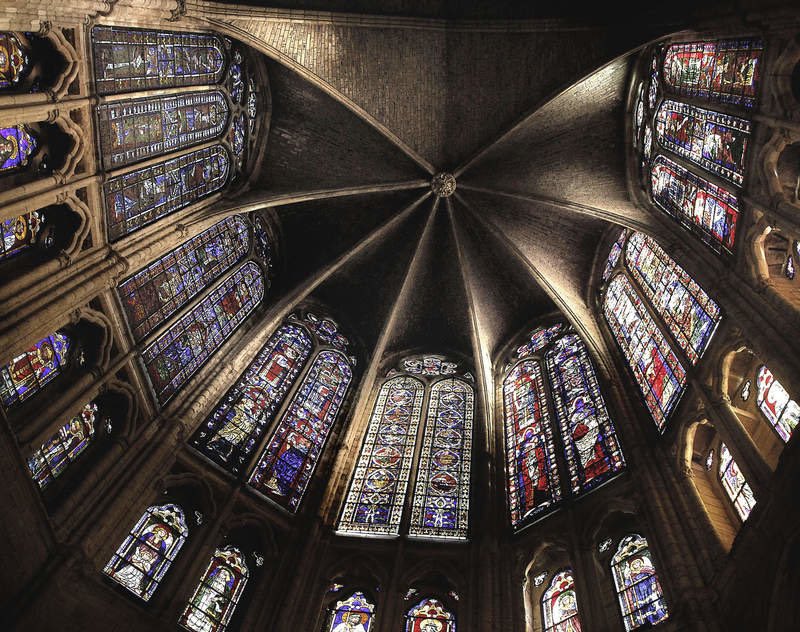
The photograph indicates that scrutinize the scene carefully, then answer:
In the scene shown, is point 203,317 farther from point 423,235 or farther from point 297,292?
point 423,235

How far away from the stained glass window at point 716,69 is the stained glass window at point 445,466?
285 inches

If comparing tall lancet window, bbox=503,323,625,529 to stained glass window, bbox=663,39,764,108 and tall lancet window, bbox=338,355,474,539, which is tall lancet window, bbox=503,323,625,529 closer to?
tall lancet window, bbox=338,355,474,539

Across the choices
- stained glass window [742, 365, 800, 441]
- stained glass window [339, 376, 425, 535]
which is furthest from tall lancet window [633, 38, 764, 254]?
stained glass window [339, 376, 425, 535]

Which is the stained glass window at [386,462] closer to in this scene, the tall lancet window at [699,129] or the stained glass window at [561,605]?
the stained glass window at [561,605]

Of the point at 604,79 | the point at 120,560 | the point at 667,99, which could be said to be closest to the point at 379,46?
the point at 604,79

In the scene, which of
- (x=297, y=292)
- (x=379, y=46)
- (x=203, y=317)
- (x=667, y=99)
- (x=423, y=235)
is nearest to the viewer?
(x=667, y=99)

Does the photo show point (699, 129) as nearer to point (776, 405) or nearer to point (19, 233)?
point (776, 405)

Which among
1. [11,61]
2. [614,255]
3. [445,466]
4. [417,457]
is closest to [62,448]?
[11,61]

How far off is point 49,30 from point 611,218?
936cm

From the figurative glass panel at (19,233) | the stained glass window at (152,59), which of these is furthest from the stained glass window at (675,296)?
the figurative glass panel at (19,233)

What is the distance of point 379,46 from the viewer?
46.4 ft

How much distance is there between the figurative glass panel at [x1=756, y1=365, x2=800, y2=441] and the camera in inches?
309

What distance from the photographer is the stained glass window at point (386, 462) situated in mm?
12148

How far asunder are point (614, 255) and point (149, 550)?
10.2 metres
